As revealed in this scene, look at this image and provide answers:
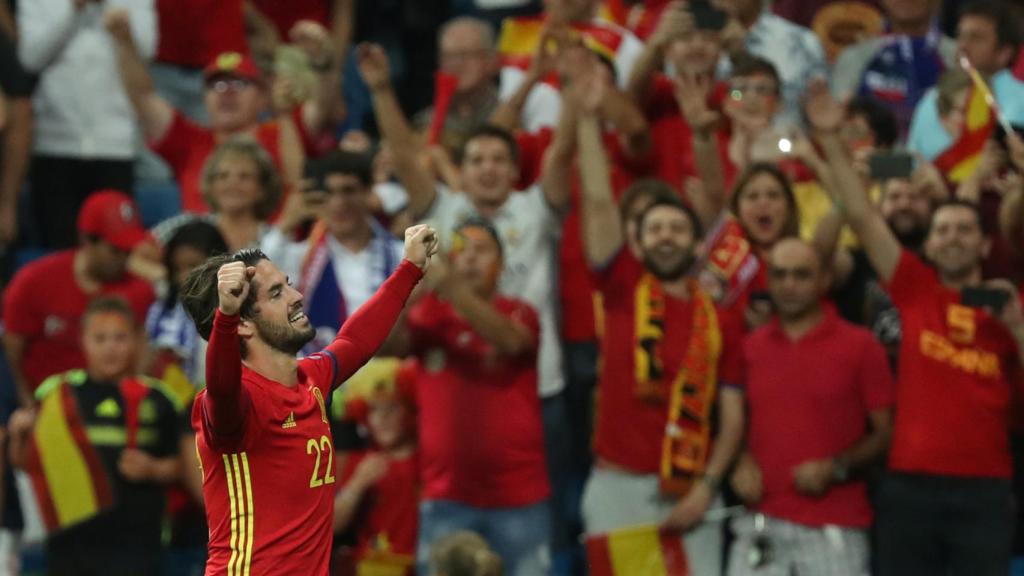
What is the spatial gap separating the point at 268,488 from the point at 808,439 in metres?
3.13

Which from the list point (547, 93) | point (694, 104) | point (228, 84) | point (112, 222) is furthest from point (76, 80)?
point (694, 104)

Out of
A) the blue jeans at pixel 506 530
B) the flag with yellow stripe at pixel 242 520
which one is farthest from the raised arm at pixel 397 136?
the flag with yellow stripe at pixel 242 520

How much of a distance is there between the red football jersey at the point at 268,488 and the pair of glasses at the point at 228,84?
472cm

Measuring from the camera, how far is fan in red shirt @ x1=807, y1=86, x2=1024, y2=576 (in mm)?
7504

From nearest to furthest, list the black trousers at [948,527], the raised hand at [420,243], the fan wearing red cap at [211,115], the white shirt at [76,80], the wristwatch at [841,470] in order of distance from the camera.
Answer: the raised hand at [420,243]
the black trousers at [948,527]
the wristwatch at [841,470]
the fan wearing red cap at [211,115]
the white shirt at [76,80]

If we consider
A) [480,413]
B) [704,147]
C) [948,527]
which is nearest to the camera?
[948,527]

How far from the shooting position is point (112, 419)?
8.17m

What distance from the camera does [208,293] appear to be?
516 cm

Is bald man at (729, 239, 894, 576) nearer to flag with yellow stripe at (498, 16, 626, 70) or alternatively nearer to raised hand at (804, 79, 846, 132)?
raised hand at (804, 79, 846, 132)

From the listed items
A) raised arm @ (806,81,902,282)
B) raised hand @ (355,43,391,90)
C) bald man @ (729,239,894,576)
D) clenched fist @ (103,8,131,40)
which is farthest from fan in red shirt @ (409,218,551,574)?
clenched fist @ (103,8,131,40)

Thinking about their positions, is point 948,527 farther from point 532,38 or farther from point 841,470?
point 532,38

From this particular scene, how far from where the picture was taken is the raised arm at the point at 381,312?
5699 mm

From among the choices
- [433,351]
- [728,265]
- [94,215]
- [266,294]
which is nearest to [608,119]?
[728,265]

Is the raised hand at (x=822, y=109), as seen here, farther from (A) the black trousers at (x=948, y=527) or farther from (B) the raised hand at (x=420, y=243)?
(B) the raised hand at (x=420, y=243)
